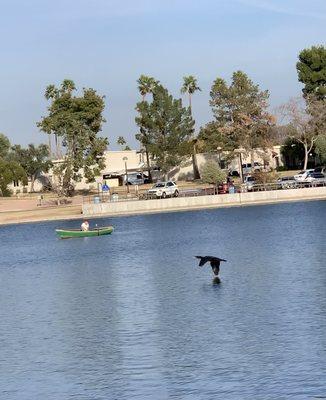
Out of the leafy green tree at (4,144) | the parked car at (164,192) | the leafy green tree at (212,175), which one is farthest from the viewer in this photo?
the leafy green tree at (4,144)

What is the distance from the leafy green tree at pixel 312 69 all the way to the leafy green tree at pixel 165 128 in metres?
20.7

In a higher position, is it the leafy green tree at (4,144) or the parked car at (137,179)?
the leafy green tree at (4,144)

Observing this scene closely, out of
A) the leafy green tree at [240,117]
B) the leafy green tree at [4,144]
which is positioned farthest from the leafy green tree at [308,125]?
the leafy green tree at [4,144]

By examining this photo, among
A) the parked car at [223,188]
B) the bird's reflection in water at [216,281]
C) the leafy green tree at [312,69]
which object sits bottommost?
the bird's reflection in water at [216,281]

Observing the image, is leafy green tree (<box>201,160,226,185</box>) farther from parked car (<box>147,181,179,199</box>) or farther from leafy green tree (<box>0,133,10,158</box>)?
leafy green tree (<box>0,133,10,158</box>)

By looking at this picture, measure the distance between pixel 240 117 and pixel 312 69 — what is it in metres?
21.4

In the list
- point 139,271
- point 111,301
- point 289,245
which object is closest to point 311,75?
point 289,245

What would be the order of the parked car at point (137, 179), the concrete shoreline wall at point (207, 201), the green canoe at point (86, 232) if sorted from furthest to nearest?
the parked car at point (137, 179), the concrete shoreline wall at point (207, 201), the green canoe at point (86, 232)

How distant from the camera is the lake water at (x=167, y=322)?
2953 centimetres

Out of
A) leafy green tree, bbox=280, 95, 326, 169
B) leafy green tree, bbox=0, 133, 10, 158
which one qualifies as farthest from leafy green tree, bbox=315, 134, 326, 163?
leafy green tree, bbox=0, 133, 10, 158

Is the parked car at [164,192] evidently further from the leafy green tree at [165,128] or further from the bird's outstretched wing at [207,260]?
the bird's outstretched wing at [207,260]

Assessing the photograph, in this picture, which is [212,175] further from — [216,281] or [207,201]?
[216,281]

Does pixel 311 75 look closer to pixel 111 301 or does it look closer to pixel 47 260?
pixel 47 260

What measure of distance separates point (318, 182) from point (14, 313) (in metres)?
58.1
